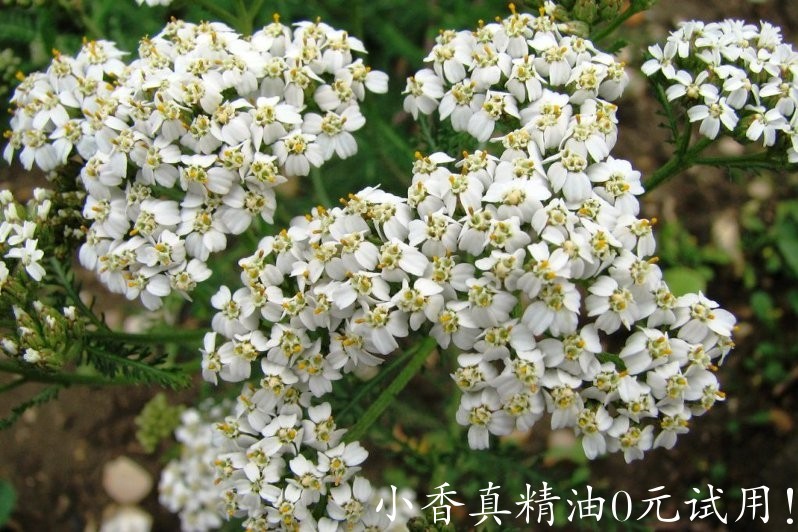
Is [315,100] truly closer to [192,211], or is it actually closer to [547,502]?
[192,211]

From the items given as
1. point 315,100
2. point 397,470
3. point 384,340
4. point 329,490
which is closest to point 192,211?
Answer: point 315,100

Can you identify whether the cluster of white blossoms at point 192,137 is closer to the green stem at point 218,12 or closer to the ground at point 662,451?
the green stem at point 218,12

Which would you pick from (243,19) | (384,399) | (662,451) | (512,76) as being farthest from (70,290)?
(662,451)

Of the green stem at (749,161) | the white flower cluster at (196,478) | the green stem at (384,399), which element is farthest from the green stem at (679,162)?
the white flower cluster at (196,478)

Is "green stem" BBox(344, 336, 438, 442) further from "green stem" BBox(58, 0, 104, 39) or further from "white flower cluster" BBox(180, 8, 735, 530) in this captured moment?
"green stem" BBox(58, 0, 104, 39)

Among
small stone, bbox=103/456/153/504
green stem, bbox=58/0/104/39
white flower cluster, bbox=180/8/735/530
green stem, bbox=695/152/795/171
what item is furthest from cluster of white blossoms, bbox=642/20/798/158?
small stone, bbox=103/456/153/504
